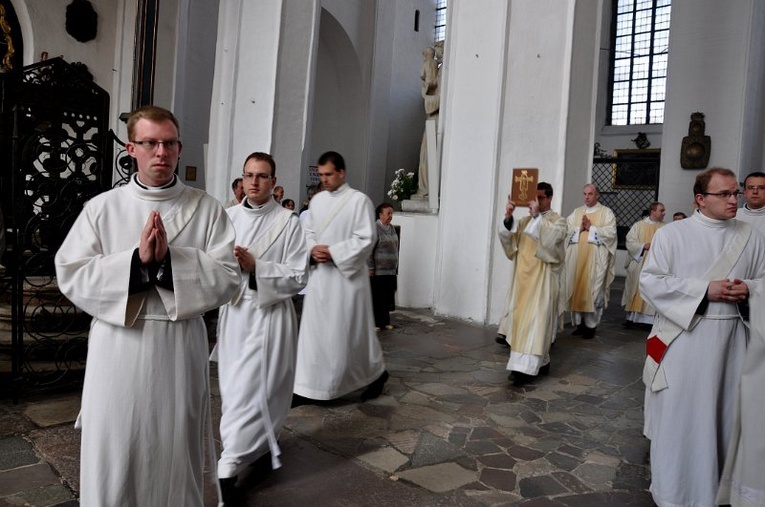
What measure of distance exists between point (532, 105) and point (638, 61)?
45.5 ft

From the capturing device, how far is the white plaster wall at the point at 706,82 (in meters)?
13.0

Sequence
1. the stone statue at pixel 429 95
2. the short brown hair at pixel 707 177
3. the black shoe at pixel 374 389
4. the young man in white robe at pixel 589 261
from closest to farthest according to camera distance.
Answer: the short brown hair at pixel 707 177 < the black shoe at pixel 374 389 < the young man in white robe at pixel 589 261 < the stone statue at pixel 429 95

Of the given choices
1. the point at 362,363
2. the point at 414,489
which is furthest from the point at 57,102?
the point at 414,489

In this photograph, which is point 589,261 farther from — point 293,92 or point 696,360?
point 696,360

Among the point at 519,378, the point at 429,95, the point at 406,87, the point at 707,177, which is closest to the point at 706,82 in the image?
the point at 429,95

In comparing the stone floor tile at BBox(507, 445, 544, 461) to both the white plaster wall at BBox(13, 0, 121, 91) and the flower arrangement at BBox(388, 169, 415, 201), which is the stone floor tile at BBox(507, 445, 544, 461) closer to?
the flower arrangement at BBox(388, 169, 415, 201)

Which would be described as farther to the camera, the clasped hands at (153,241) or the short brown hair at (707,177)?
Answer: the short brown hair at (707,177)

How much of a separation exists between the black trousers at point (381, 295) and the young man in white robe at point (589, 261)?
2.56 meters

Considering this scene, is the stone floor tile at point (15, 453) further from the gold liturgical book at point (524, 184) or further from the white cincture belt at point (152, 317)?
the gold liturgical book at point (524, 184)

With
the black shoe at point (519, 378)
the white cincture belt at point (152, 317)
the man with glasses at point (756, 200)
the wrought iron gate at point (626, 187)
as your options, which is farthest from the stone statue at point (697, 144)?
the white cincture belt at point (152, 317)

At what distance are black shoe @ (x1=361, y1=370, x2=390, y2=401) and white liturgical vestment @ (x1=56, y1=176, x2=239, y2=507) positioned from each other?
2835mm

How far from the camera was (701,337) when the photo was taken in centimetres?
344

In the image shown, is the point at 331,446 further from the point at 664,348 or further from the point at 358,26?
the point at 358,26

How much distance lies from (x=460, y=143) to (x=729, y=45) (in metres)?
7.96
